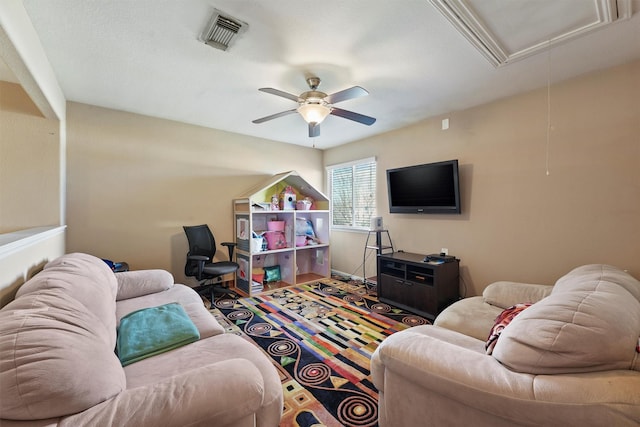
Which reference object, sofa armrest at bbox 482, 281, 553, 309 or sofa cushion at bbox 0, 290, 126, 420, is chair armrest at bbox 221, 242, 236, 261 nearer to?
sofa cushion at bbox 0, 290, 126, 420

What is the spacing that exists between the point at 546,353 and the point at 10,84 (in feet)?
13.4

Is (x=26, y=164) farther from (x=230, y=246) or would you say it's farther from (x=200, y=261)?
(x=230, y=246)

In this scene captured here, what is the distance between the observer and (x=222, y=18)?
64.9 inches

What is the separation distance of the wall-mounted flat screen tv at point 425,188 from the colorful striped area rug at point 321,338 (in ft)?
4.42

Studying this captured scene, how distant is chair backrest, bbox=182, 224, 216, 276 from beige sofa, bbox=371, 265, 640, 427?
2.91 metres

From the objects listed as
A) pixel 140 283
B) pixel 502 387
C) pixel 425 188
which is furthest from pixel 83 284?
pixel 425 188

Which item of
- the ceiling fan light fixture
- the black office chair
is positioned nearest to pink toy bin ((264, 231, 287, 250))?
the black office chair

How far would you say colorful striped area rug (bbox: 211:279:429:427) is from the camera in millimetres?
1632

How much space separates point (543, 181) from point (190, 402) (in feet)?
10.8

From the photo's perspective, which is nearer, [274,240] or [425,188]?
[425,188]

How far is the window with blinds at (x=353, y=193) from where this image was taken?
4.35 m

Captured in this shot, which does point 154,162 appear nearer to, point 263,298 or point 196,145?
point 196,145

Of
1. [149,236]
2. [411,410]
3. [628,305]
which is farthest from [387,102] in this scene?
[149,236]

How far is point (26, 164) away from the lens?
235 centimetres
